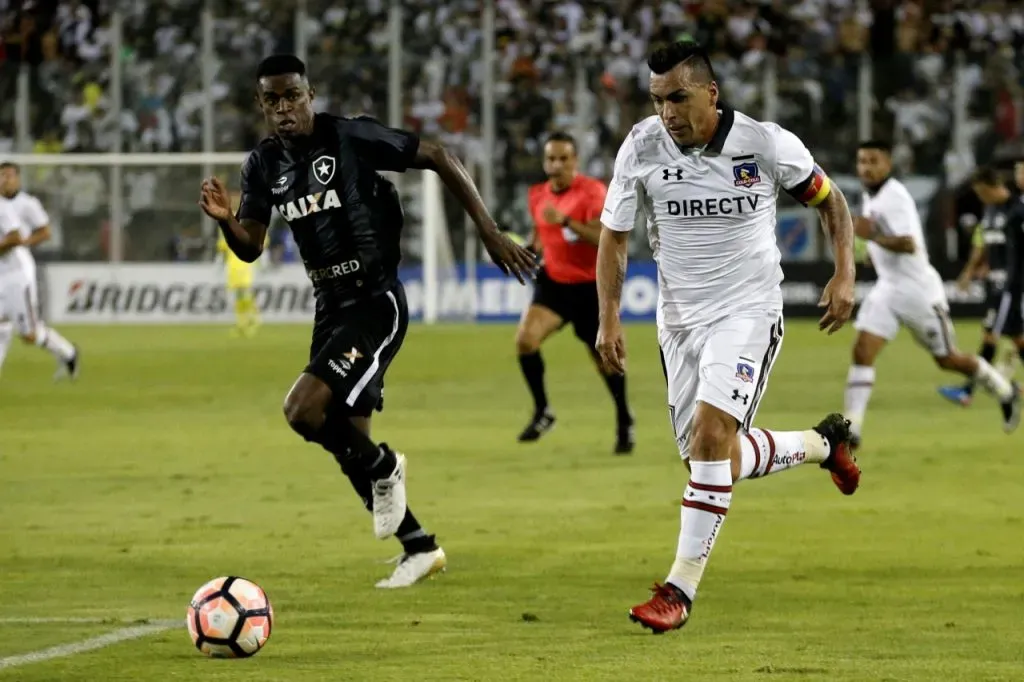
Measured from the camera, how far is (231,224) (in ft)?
27.4

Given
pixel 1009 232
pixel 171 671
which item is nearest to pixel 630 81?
pixel 1009 232

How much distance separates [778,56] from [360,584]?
28.1 meters

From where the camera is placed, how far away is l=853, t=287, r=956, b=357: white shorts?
15547 mm

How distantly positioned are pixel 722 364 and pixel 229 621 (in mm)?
2286

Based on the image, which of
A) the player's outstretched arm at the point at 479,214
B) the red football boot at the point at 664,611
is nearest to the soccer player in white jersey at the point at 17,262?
the player's outstretched arm at the point at 479,214

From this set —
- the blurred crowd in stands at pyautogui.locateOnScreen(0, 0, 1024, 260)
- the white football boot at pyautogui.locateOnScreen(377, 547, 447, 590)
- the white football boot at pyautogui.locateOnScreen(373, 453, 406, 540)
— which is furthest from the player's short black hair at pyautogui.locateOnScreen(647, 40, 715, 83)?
the blurred crowd in stands at pyautogui.locateOnScreen(0, 0, 1024, 260)

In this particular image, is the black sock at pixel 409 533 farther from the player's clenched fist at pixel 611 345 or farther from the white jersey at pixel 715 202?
the white jersey at pixel 715 202

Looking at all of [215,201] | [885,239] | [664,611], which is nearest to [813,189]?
[664,611]

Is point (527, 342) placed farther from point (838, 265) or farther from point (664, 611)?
point (664, 611)

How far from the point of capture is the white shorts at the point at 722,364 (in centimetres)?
771

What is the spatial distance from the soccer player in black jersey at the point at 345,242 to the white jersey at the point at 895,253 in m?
6.98

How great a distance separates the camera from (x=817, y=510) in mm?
11633

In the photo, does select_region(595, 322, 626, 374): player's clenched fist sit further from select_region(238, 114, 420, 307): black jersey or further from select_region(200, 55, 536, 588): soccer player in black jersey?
select_region(238, 114, 420, 307): black jersey

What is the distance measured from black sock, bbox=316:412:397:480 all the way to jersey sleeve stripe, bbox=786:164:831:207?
7.45 ft
